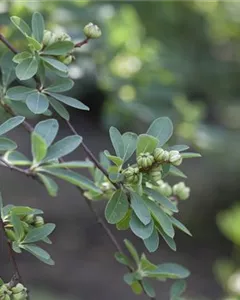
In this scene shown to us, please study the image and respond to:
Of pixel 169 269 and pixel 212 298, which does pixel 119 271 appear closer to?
pixel 212 298

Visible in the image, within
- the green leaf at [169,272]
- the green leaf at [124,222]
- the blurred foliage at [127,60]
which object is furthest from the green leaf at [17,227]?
the blurred foliage at [127,60]

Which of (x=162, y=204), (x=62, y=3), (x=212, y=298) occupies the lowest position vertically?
(x=212, y=298)

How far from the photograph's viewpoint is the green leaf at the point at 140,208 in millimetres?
722

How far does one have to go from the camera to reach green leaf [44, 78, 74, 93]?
0.82 meters

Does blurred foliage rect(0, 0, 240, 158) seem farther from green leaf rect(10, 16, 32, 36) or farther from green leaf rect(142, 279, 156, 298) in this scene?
green leaf rect(142, 279, 156, 298)

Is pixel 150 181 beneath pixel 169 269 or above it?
above

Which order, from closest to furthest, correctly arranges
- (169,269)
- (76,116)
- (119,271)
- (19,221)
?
(19,221) → (169,269) → (119,271) → (76,116)

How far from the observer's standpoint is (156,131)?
0.79m

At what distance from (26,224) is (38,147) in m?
0.12

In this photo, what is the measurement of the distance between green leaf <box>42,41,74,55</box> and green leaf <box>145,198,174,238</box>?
0.73ft

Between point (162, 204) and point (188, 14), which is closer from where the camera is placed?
point (162, 204)

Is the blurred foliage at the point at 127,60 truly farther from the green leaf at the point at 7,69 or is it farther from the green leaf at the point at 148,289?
the green leaf at the point at 148,289

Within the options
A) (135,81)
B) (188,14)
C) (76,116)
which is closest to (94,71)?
(135,81)

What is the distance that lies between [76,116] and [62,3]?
2.62m
